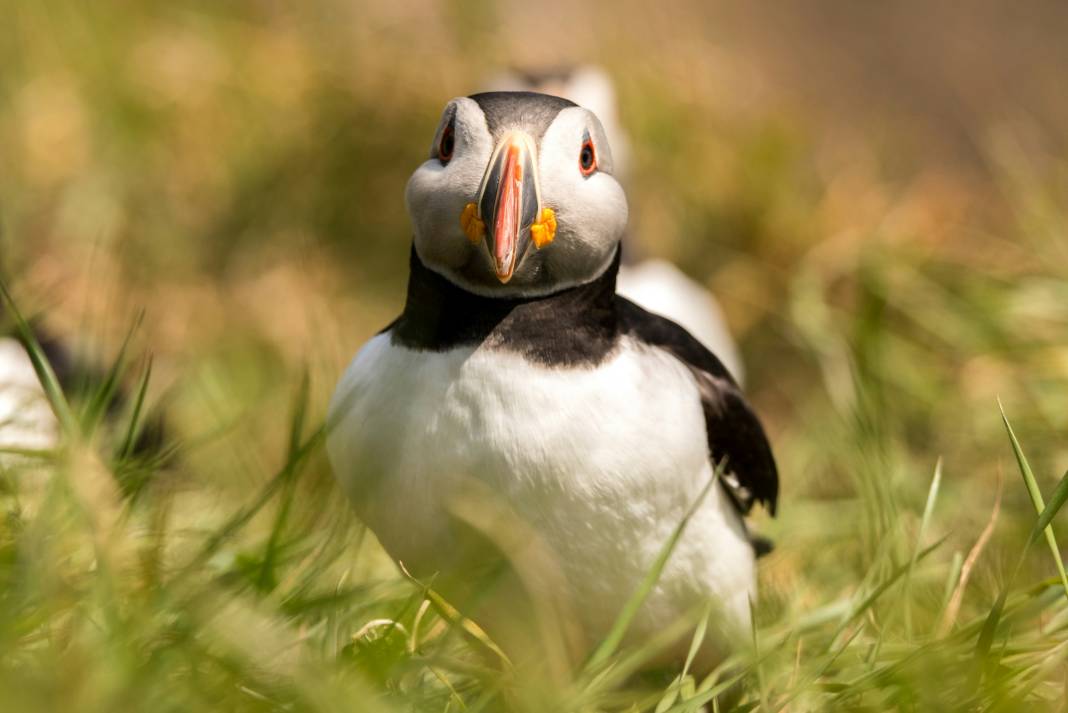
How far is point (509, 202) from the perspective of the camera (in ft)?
8.11

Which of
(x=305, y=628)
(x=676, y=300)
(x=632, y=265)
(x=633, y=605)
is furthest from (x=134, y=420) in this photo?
(x=632, y=265)

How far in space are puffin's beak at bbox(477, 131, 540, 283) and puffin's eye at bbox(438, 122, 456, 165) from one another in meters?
0.19

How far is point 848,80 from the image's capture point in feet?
28.0

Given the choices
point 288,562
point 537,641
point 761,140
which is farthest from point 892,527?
point 761,140

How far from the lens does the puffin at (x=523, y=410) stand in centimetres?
256

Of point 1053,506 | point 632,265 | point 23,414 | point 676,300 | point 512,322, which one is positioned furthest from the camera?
point 632,265

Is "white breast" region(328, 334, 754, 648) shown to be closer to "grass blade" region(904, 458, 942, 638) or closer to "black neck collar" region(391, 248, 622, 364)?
"black neck collar" region(391, 248, 622, 364)

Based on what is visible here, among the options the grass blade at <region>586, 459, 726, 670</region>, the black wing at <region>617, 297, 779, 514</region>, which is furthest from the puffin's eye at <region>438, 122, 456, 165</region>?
the grass blade at <region>586, 459, 726, 670</region>

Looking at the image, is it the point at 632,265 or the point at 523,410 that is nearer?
the point at 523,410

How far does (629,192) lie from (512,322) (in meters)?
3.55

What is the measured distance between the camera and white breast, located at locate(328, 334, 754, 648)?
Answer: 257 centimetres

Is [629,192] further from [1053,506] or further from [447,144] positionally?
[1053,506]

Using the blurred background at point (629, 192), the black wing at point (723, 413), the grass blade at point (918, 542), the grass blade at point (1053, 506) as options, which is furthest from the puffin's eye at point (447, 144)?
the blurred background at point (629, 192)

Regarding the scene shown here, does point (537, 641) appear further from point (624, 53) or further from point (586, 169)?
point (624, 53)
